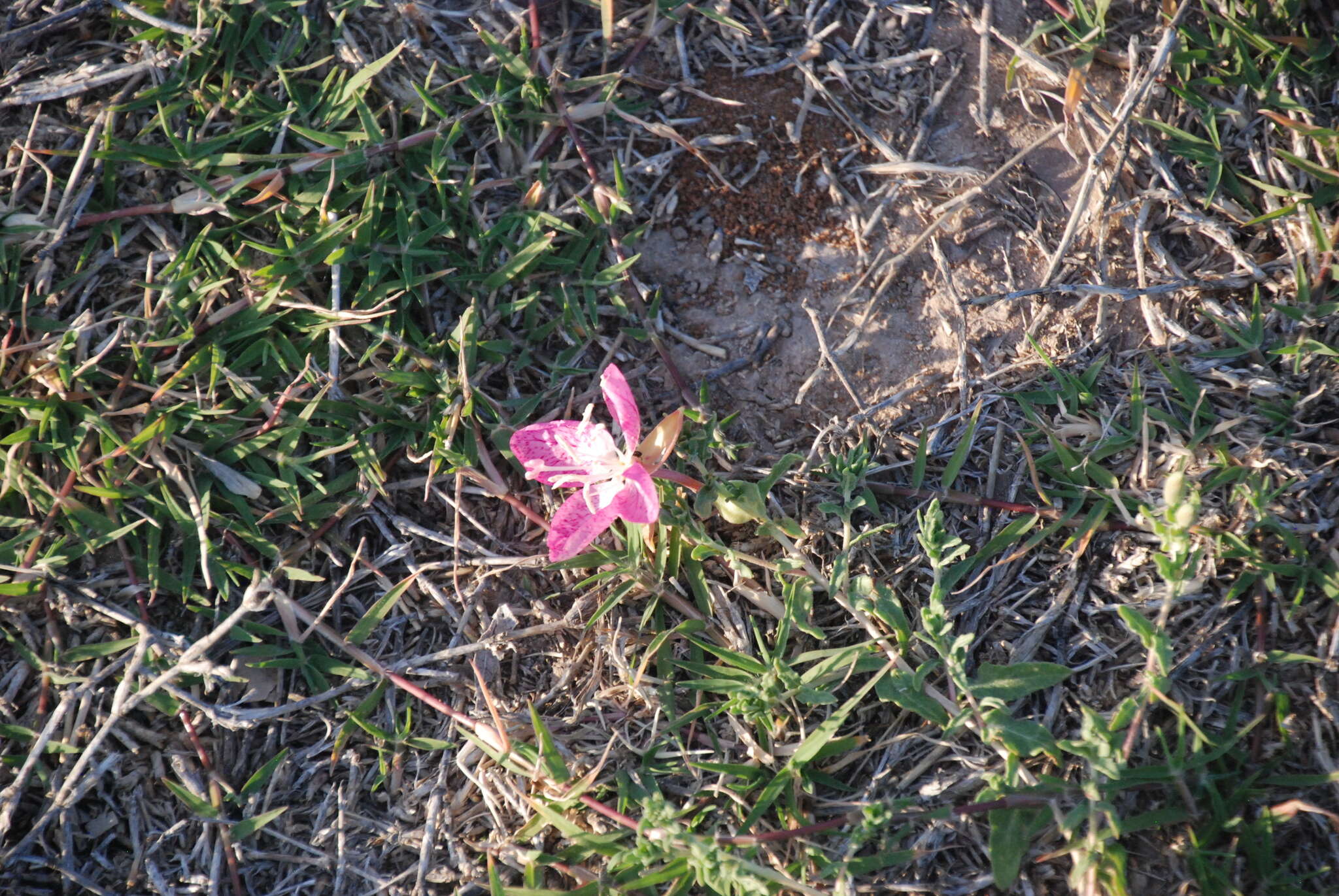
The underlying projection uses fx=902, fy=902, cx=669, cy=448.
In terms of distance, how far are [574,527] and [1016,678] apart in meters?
0.99

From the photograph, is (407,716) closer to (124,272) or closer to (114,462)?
(114,462)

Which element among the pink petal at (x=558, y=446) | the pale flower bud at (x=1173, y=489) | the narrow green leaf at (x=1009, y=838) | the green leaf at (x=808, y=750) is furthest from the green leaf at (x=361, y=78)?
the narrow green leaf at (x=1009, y=838)

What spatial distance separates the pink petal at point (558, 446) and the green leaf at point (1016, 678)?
0.93 m

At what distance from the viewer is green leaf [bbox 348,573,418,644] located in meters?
2.14

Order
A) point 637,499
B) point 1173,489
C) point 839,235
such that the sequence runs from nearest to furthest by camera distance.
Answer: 1. point 1173,489
2. point 637,499
3. point 839,235

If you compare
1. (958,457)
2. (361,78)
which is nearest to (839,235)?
(958,457)

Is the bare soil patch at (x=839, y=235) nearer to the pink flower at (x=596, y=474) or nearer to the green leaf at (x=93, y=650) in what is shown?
the pink flower at (x=596, y=474)

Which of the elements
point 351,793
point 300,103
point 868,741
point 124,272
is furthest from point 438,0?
point 868,741

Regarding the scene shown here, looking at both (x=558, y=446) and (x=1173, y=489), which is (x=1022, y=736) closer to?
(x=1173, y=489)

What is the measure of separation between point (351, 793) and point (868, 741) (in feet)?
3.97

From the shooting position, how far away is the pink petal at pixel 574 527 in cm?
195

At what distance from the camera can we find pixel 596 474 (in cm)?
197

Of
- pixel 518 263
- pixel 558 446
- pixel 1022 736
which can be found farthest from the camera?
pixel 518 263

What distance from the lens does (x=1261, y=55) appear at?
2299 mm
